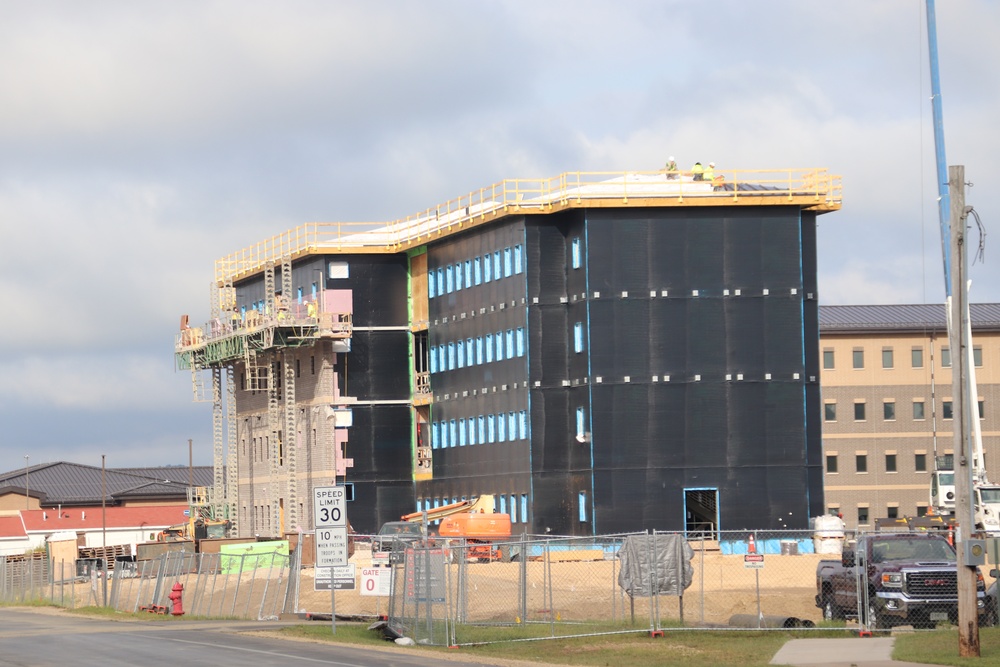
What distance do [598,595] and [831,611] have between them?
14.4 metres

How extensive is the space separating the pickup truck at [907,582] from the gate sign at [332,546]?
33.6ft

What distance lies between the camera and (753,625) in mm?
32906

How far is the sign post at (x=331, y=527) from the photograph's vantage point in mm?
33031

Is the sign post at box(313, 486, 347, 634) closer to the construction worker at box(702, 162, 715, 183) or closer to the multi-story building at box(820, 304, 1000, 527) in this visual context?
the construction worker at box(702, 162, 715, 183)

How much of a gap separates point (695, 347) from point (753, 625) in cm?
3520

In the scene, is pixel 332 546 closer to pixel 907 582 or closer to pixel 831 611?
pixel 831 611

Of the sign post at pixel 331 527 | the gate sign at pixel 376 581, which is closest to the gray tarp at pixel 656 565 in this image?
the gate sign at pixel 376 581

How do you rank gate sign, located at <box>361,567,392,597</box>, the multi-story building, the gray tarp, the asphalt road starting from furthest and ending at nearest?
the multi-story building < gate sign, located at <box>361,567,392,597</box> < the gray tarp < the asphalt road

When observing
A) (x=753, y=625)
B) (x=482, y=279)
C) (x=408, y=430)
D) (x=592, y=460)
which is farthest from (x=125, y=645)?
(x=408, y=430)

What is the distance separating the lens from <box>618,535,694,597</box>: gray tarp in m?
30.8

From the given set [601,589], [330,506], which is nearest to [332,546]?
[330,506]

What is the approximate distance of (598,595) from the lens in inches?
1896

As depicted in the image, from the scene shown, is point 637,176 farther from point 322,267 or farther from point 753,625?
point 753,625

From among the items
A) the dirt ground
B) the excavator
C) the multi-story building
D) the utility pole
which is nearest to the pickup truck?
the dirt ground
